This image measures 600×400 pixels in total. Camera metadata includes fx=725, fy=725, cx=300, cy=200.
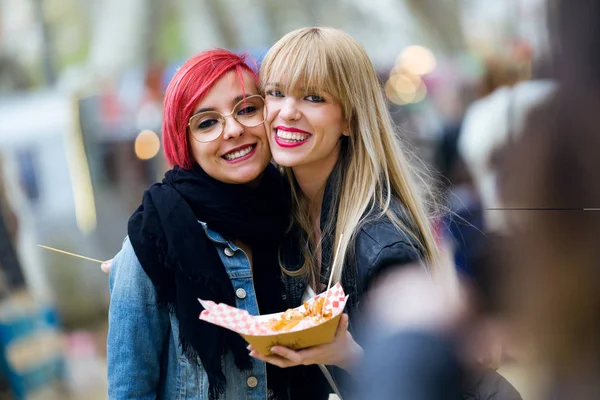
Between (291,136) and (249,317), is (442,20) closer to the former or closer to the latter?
(291,136)

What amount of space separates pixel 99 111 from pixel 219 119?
10.6 ft

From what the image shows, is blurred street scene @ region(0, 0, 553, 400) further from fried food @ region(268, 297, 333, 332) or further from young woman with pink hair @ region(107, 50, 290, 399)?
fried food @ region(268, 297, 333, 332)

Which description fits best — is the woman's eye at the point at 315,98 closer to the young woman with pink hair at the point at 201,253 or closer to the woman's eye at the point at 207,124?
the young woman with pink hair at the point at 201,253

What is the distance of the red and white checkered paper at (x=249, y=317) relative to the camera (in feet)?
4.96

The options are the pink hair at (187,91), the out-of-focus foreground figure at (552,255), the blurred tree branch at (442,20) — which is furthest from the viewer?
the blurred tree branch at (442,20)

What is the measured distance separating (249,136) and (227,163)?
10 centimetres

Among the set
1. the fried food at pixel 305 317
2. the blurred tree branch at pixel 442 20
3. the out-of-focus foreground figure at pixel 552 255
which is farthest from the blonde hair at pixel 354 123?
the blurred tree branch at pixel 442 20

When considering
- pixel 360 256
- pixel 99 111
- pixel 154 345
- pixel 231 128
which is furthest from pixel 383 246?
pixel 99 111

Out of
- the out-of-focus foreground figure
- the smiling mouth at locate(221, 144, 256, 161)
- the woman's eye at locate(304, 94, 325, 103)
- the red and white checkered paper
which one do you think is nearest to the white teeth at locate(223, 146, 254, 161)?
the smiling mouth at locate(221, 144, 256, 161)

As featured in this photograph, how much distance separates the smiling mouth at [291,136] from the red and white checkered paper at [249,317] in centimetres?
48

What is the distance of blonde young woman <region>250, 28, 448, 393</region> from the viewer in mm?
1796

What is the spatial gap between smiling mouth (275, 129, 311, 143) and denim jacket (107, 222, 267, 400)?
0.31 metres

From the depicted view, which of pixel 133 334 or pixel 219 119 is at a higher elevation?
pixel 219 119

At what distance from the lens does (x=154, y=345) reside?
181 cm
